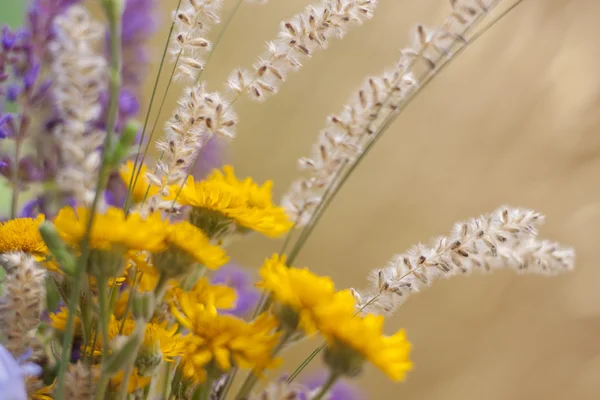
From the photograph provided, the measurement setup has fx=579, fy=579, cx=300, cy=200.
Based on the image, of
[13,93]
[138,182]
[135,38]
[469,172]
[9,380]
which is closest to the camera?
[9,380]

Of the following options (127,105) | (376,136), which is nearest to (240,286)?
(127,105)

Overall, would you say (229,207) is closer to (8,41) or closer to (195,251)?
(195,251)

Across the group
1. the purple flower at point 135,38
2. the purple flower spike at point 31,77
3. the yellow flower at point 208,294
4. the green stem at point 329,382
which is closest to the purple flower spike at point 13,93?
the purple flower spike at point 31,77

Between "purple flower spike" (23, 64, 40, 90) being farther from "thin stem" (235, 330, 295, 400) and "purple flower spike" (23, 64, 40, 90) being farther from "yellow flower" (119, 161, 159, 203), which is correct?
"thin stem" (235, 330, 295, 400)

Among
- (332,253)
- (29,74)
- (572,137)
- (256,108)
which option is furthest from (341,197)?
(29,74)

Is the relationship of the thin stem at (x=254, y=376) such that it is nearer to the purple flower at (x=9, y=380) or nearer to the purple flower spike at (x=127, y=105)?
the purple flower at (x=9, y=380)

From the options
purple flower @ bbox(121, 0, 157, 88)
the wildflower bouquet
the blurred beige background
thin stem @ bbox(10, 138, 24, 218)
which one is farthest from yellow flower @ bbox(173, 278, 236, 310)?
the blurred beige background

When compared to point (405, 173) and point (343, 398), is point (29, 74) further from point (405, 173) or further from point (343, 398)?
point (405, 173)
